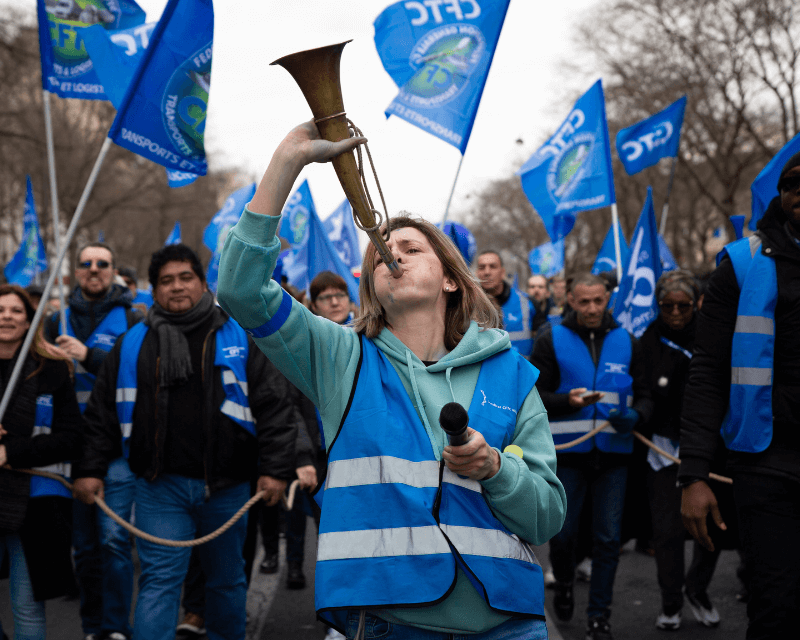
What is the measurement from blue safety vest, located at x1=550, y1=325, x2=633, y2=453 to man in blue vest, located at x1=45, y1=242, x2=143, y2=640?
105 inches

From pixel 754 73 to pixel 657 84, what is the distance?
9.71ft

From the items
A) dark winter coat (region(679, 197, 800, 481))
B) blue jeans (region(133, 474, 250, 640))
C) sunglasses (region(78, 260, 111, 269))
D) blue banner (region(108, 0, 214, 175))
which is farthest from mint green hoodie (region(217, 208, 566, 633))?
sunglasses (region(78, 260, 111, 269))

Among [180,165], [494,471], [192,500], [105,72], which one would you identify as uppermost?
[105,72]

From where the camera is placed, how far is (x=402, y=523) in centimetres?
210

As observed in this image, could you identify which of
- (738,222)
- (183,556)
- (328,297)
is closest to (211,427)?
(183,556)

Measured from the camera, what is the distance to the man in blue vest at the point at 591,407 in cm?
521

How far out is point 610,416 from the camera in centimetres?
523

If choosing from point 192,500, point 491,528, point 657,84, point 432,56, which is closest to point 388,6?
point 432,56

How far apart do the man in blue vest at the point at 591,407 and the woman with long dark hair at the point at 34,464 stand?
2.85m

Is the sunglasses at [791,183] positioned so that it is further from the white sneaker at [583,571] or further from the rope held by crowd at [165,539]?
the white sneaker at [583,571]

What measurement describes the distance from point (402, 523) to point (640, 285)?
5.40 meters

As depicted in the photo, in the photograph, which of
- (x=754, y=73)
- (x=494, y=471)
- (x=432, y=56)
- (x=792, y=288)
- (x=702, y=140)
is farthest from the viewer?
(x=702, y=140)

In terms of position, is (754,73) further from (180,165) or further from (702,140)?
(180,165)

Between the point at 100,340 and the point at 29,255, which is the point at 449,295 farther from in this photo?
the point at 29,255
